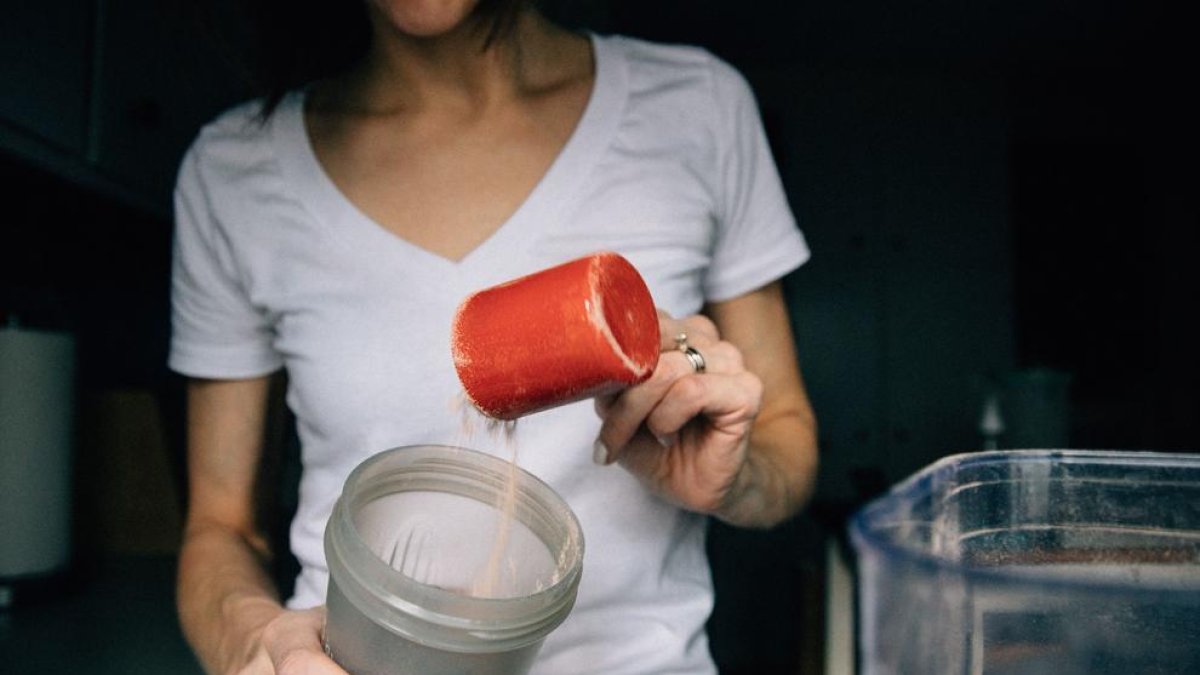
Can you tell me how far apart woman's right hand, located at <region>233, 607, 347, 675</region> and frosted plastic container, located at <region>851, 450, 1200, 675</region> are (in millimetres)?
262

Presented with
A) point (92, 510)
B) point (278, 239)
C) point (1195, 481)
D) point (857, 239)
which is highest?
point (857, 239)

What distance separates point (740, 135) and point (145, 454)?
1.17m

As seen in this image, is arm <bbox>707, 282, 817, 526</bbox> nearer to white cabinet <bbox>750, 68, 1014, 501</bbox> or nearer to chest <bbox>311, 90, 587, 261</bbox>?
chest <bbox>311, 90, 587, 261</bbox>

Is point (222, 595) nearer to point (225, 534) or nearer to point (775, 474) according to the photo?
point (225, 534)

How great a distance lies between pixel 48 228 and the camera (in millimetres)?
1478

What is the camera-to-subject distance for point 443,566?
0.57 m

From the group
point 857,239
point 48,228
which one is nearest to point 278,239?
point 48,228

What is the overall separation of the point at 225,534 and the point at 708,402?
0.50m

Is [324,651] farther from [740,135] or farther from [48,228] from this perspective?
[48,228]

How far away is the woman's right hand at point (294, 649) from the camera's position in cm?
45

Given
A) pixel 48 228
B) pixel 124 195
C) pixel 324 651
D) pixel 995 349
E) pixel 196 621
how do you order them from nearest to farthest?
1. pixel 324 651
2. pixel 196 621
3. pixel 124 195
4. pixel 48 228
5. pixel 995 349

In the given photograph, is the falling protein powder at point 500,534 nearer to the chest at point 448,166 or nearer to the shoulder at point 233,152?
the chest at point 448,166

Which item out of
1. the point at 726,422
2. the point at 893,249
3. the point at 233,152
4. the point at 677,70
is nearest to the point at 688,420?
the point at 726,422

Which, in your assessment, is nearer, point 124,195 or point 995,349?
point 124,195
